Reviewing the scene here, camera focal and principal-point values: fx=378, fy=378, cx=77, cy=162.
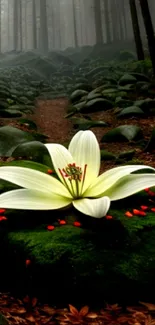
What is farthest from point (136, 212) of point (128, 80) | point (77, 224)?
point (128, 80)

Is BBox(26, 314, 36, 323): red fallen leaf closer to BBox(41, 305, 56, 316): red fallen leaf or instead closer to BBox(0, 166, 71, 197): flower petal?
BBox(41, 305, 56, 316): red fallen leaf

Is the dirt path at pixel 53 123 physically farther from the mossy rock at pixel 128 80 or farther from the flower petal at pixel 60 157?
the flower petal at pixel 60 157

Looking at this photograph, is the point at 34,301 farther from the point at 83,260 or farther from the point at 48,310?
the point at 83,260

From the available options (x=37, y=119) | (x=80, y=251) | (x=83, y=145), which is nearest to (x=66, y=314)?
(x=80, y=251)

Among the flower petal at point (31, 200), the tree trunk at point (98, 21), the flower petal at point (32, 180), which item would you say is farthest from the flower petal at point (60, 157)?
the tree trunk at point (98, 21)

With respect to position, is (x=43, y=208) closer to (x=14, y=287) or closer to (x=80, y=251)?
(x=80, y=251)

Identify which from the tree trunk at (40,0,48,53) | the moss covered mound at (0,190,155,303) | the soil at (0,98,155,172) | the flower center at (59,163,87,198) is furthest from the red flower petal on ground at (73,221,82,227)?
the tree trunk at (40,0,48,53)

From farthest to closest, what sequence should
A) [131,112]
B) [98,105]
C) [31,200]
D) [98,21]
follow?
[98,21] → [98,105] → [131,112] → [31,200]
